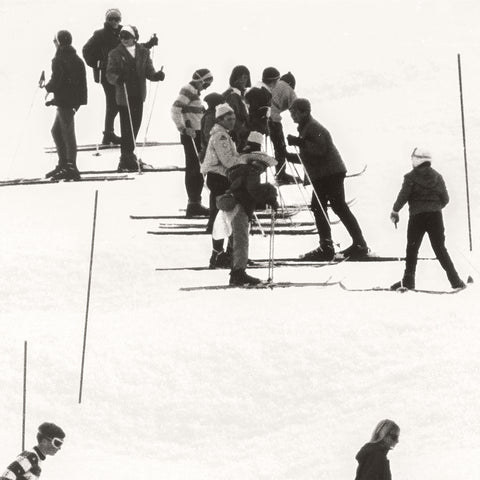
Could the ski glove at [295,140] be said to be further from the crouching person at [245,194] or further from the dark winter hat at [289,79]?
the dark winter hat at [289,79]

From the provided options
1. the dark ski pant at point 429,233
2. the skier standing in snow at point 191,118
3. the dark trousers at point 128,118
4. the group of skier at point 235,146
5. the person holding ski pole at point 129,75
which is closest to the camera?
the dark ski pant at point 429,233

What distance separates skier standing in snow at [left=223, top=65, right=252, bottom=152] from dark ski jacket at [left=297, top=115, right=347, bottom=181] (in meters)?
1.27

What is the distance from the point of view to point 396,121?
23953 mm

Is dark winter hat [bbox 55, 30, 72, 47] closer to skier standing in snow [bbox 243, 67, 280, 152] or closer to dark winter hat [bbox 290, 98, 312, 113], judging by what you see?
skier standing in snow [bbox 243, 67, 280, 152]

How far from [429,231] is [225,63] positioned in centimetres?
1463

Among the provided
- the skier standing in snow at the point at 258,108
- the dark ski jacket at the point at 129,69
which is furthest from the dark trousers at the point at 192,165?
the dark ski jacket at the point at 129,69

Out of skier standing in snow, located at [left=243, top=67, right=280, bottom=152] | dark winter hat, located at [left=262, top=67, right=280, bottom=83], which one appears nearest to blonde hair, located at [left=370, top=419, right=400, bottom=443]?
skier standing in snow, located at [left=243, top=67, right=280, bottom=152]

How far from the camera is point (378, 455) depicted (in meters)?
11.2

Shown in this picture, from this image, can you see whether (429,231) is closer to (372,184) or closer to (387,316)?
(387,316)

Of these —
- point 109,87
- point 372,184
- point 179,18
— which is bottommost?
point 372,184

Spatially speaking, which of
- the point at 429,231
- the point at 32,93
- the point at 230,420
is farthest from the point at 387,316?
the point at 32,93

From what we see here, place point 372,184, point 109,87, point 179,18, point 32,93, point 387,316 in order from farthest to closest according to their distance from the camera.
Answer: point 179,18, point 32,93, point 109,87, point 372,184, point 387,316

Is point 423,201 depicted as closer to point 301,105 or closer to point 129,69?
point 301,105

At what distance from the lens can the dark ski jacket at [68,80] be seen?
2002 cm
